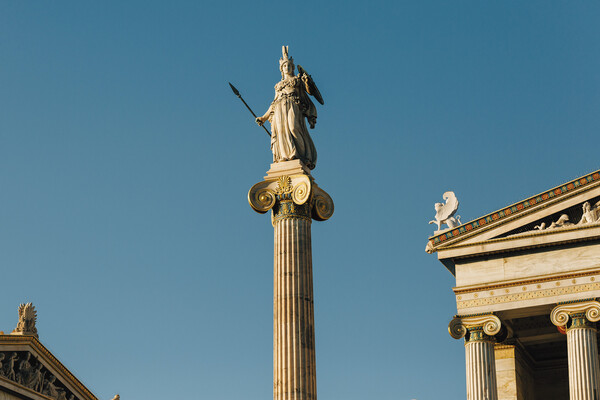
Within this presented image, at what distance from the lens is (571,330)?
36.3 metres

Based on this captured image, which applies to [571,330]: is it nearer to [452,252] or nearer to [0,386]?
[452,252]

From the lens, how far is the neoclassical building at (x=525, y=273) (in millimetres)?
36375

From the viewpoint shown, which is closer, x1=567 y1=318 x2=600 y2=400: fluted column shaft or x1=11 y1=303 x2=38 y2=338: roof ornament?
x1=567 y1=318 x2=600 y2=400: fluted column shaft

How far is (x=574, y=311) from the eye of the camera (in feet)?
119

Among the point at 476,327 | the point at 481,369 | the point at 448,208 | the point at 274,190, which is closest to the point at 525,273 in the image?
the point at 476,327

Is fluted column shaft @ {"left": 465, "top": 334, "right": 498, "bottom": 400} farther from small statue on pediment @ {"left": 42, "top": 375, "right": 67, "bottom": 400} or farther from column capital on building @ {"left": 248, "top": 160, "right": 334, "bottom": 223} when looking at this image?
small statue on pediment @ {"left": 42, "top": 375, "right": 67, "bottom": 400}

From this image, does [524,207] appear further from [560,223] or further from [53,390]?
[53,390]

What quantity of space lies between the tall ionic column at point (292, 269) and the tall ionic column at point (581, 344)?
7.40 meters

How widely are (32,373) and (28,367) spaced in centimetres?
60

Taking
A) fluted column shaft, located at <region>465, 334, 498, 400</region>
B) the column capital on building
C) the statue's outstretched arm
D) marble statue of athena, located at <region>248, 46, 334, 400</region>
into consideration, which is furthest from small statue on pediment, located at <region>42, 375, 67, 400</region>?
fluted column shaft, located at <region>465, 334, 498, 400</region>

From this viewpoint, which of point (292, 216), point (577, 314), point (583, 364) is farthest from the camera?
point (577, 314)

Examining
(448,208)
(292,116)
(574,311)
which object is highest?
(292,116)

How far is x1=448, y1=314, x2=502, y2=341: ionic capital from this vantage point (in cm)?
3722

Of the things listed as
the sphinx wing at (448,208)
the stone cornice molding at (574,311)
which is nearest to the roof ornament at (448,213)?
the sphinx wing at (448,208)
